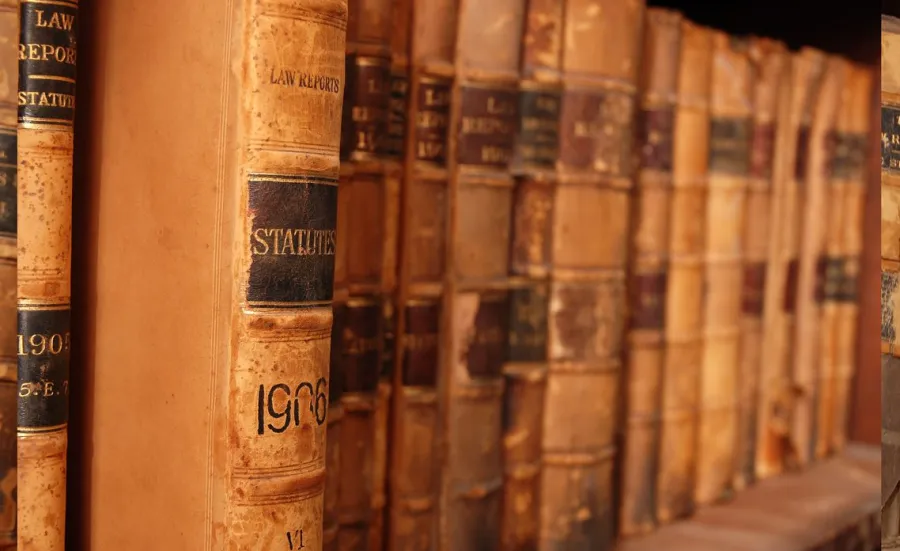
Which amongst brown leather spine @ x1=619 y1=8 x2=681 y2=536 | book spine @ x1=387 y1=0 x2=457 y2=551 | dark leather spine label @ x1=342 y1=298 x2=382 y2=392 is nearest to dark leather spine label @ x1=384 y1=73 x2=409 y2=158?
book spine @ x1=387 y1=0 x2=457 y2=551

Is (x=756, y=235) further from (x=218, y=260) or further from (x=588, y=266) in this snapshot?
(x=218, y=260)

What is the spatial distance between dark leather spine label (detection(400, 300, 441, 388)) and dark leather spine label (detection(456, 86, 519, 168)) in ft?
0.50

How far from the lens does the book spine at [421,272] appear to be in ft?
3.04

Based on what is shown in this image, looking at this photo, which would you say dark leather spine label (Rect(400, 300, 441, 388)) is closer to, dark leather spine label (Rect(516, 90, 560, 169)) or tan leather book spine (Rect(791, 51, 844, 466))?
dark leather spine label (Rect(516, 90, 560, 169))

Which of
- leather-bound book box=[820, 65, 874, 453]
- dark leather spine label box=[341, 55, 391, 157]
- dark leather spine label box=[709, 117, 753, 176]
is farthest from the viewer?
leather-bound book box=[820, 65, 874, 453]

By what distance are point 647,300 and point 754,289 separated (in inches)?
10.4

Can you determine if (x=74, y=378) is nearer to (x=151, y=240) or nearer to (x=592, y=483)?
(x=151, y=240)

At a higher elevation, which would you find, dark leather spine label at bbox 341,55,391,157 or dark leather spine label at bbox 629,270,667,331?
dark leather spine label at bbox 341,55,391,157

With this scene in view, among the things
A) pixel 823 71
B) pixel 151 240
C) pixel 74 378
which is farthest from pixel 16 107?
pixel 823 71

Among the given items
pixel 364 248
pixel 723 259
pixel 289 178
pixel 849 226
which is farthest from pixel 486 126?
pixel 849 226

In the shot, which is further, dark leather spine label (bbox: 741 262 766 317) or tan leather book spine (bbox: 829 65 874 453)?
tan leather book spine (bbox: 829 65 874 453)

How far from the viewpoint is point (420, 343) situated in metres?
0.95

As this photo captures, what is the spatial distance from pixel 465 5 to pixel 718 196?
0.54 m

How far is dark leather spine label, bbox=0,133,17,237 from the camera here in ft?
2.43
